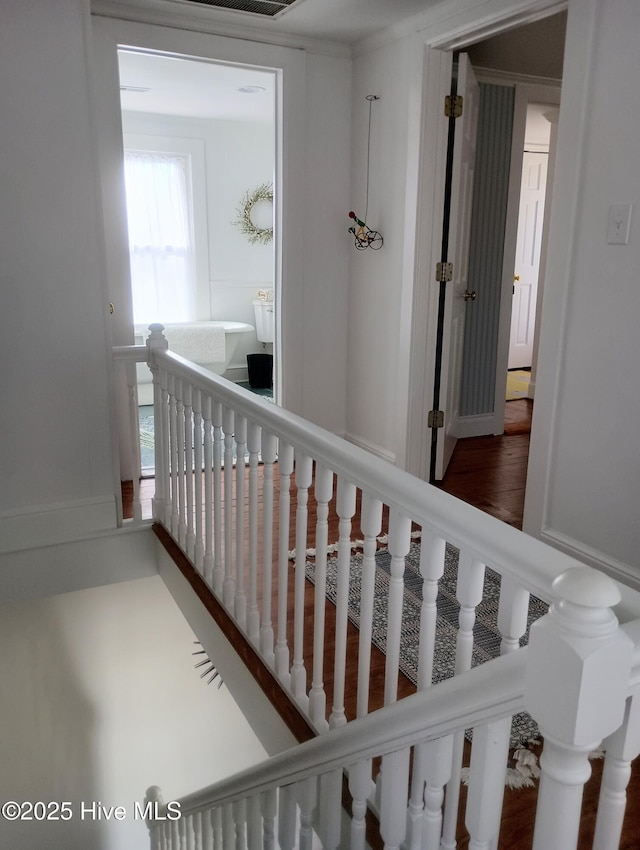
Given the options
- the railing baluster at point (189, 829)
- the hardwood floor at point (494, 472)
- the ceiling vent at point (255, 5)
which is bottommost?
the railing baluster at point (189, 829)

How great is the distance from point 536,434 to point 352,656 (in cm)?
115

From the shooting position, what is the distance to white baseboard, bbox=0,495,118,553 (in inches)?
120

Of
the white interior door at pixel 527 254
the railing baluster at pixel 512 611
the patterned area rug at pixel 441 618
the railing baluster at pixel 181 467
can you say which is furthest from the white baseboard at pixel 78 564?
the white interior door at pixel 527 254

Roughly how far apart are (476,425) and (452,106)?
2.09 m

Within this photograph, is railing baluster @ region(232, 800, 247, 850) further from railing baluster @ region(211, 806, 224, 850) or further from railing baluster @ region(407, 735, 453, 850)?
railing baluster @ region(407, 735, 453, 850)

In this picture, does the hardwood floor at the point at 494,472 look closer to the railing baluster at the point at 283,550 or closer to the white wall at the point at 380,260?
the white wall at the point at 380,260

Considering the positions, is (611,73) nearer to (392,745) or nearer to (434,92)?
(434,92)

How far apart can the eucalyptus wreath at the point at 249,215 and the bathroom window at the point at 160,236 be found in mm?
517

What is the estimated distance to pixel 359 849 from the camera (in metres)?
1.30

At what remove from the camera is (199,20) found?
11.4 feet

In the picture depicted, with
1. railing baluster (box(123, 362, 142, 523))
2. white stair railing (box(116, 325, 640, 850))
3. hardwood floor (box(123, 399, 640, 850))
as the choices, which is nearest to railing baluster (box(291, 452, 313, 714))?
white stair railing (box(116, 325, 640, 850))

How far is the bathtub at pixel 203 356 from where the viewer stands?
19.9ft

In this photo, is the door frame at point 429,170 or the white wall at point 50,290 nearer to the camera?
the white wall at point 50,290

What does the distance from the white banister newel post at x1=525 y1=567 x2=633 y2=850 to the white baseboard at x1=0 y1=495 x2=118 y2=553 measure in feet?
9.15
